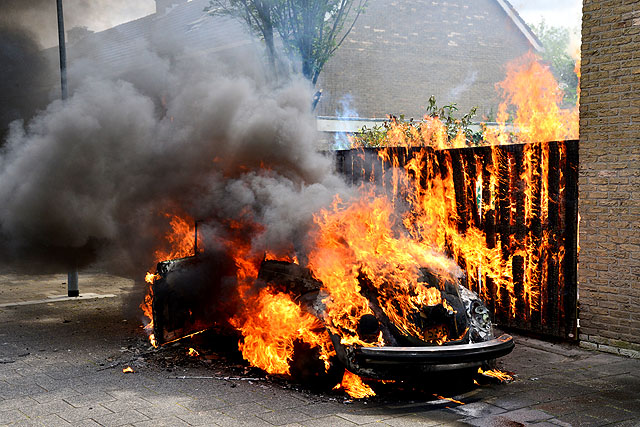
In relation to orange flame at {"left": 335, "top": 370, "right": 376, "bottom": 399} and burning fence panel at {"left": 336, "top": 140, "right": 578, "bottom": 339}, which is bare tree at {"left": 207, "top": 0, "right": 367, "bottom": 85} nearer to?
burning fence panel at {"left": 336, "top": 140, "right": 578, "bottom": 339}

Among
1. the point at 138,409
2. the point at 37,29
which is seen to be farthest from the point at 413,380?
the point at 37,29

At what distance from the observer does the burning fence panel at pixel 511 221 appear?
762 cm

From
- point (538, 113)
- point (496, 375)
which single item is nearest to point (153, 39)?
point (538, 113)

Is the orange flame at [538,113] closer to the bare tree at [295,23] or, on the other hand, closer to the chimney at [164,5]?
the bare tree at [295,23]

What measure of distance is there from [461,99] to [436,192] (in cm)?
1676

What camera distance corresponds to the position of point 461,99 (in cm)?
2495

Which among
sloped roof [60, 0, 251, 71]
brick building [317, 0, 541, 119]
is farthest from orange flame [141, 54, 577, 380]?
brick building [317, 0, 541, 119]

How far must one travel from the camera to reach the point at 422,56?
77.7 feet

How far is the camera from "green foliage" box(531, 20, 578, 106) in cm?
3291

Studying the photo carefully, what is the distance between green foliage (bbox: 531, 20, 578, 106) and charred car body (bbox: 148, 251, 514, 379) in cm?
2006

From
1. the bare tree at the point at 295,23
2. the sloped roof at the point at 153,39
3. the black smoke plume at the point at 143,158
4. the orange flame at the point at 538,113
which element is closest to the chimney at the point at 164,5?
the sloped roof at the point at 153,39

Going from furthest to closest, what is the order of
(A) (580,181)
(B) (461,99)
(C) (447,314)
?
(B) (461,99)
(A) (580,181)
(C) (447,314)

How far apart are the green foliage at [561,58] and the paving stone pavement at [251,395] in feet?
63.8

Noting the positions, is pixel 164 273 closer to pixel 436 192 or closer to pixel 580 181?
pixel 436 192
